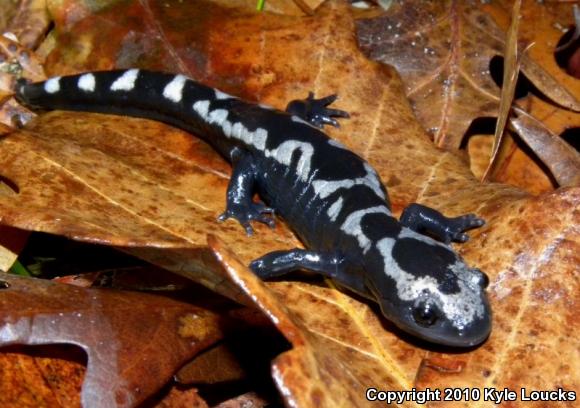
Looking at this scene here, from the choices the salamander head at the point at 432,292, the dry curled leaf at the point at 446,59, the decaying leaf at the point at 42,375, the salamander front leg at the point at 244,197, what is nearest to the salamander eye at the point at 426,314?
the salamander head at the point at 432,292

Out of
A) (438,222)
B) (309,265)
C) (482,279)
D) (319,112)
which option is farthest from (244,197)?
(482,279)

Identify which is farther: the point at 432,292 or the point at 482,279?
the point at 432,292

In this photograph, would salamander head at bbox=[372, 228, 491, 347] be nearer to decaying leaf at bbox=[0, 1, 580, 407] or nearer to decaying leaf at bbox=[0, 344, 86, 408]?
decaying leaf at bbox=[0, 1, 580, 407]

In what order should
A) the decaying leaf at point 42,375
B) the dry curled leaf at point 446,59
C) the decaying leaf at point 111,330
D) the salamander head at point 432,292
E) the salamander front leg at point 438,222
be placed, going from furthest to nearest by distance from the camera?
the dry curled leaf at point 446,59
the salamander front leg at point 438,222
the salamander head at point 432,292
the decaying leaf at point 42,375
the decaying leaf at point 111,330

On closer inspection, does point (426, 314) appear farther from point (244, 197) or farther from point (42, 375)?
point (42, 375)

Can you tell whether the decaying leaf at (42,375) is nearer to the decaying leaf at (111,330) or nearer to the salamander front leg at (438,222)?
the decaying leaf at (111,330)
